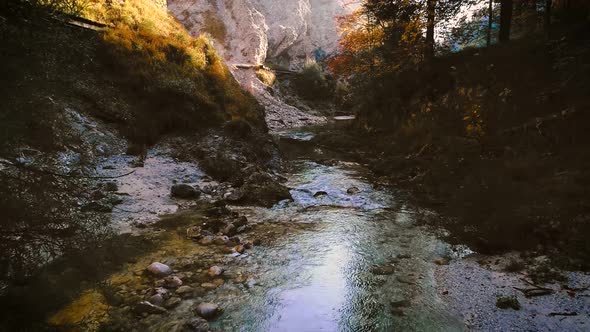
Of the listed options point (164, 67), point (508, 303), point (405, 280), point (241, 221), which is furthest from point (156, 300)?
point (164, 67)

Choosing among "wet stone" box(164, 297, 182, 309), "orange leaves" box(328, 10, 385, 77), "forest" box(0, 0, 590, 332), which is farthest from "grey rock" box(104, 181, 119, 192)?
"orange leaves" box(328, 10, 385, 77)

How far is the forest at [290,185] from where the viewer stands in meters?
4.30

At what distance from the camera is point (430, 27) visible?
624 inches

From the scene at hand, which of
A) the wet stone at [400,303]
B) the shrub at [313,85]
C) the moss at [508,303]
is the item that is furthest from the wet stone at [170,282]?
the shrub at [313,85]

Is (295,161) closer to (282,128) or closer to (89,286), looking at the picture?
(89,286)

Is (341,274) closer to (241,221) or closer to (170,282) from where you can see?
(170,282)

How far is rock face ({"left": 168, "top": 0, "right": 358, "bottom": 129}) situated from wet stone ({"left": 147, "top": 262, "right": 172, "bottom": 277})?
19942 millimetres

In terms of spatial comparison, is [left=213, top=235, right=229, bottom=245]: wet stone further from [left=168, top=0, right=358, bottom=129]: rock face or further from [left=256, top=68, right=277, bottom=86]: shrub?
[left=256, top=68, right=277, bottom=86]: shrub

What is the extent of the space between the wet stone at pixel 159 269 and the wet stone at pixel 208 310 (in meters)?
1.14

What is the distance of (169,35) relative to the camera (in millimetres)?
15711

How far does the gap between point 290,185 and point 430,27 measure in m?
10.1

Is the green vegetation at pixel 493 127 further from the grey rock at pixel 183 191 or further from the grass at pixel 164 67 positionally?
the grass at pixel 164 67

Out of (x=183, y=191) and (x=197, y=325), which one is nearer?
(x=197, y=325)

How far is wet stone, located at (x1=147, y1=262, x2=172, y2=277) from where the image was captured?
554cm
